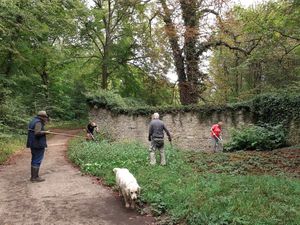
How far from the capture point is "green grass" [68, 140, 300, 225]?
6328 millimetres

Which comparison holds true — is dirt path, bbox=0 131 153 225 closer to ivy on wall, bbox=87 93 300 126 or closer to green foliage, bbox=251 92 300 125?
ivy on wall, bbox=87 93 300 126

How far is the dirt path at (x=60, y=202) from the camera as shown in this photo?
7.39 meters

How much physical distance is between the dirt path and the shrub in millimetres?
8924

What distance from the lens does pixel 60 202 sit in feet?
28.1

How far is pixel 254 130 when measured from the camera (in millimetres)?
18547

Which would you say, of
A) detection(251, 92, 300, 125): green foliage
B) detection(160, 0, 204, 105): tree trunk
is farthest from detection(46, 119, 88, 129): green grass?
detection(251, 92, 300, 125): green foliage

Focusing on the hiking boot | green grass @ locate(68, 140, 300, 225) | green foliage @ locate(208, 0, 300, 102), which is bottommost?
the hiking boot

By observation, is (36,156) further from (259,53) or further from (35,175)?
(259,53)

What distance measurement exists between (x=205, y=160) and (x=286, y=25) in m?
6.50

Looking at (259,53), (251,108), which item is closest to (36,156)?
(259,53)

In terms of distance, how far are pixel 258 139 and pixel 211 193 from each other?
11189mm

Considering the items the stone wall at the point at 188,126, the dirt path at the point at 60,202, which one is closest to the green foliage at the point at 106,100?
the stone wall at the point at 188,126

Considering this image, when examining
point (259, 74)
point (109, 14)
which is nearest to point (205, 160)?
point (259, 74)

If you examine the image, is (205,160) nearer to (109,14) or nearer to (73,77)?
(109,14)
